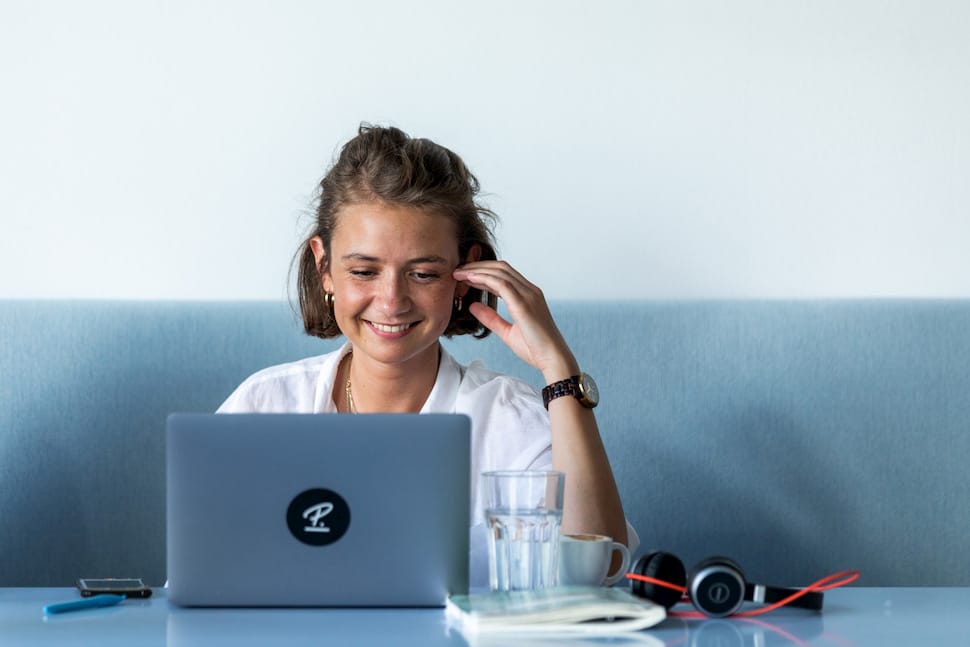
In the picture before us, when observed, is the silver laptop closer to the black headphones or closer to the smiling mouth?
the black headphones

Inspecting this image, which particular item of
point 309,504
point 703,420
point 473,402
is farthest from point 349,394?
point 309,504

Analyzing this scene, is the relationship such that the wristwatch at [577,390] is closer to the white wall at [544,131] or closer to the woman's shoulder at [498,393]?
the woman's shoulder at [498,393]

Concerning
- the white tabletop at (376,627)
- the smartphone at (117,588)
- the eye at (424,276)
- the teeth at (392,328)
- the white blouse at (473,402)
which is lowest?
the white tabletop at (376,627)

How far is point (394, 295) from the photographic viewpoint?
166 cm

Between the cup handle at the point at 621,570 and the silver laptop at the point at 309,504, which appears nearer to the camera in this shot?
the silver laptop at the point at 309,504

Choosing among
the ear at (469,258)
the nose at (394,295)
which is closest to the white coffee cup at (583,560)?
the nose at (394,295)

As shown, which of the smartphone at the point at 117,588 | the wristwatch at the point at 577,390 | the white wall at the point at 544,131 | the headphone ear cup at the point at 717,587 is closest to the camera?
the headphone ear cup at the point at 717,587

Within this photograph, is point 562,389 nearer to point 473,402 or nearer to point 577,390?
point 577,390

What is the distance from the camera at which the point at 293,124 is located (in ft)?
6.64

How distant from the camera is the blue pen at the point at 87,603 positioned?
42.2 inches

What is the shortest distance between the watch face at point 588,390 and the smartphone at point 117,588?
2.14 ft

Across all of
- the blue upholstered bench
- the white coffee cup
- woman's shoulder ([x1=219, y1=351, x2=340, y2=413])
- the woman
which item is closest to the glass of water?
the white coffee cup

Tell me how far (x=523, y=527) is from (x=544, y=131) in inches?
43.1

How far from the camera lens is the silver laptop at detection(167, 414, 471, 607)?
3.35 feet
